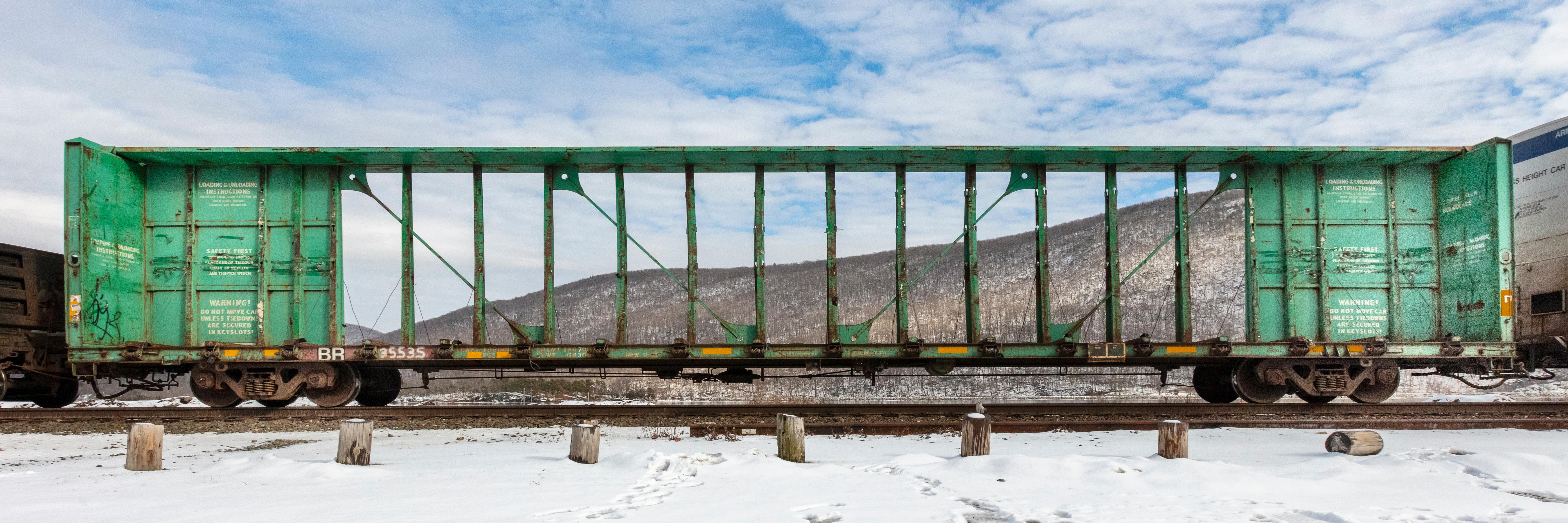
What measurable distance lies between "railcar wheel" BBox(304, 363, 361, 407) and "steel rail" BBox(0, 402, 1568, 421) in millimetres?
273

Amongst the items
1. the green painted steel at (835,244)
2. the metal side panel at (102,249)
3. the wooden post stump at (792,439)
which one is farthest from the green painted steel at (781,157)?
the wooden post stump at (792,439)

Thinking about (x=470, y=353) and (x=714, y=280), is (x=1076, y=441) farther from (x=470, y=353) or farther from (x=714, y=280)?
(x=714, y=280)

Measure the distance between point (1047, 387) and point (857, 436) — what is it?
18738 mm

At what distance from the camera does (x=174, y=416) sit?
424 inches

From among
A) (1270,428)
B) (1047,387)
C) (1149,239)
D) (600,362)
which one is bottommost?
(1047,387)

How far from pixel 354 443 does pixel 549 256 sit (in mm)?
4864

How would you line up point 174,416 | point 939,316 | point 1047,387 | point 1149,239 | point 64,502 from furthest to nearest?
point 1149,239
point 939,316
point 1047,387
point 174,416
point 64,502

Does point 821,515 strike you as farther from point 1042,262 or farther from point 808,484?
point 1042,262

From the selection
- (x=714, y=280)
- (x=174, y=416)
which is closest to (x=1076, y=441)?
(x=174, y=416)

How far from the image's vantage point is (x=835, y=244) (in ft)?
37.3

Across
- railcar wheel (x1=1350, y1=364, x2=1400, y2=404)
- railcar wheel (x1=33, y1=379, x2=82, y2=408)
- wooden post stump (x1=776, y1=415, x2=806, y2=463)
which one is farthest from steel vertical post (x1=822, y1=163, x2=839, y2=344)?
railcar wheel (x1=33, y1=379, x2=82, y2=408)

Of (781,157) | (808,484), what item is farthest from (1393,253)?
(808,484)

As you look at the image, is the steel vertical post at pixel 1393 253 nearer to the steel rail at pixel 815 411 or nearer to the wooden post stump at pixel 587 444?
the steel rail at pixel 815 411

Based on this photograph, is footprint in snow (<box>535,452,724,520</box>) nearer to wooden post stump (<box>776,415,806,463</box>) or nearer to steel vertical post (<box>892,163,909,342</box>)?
wooden post stump (<box>776,415,806,463</box>)
